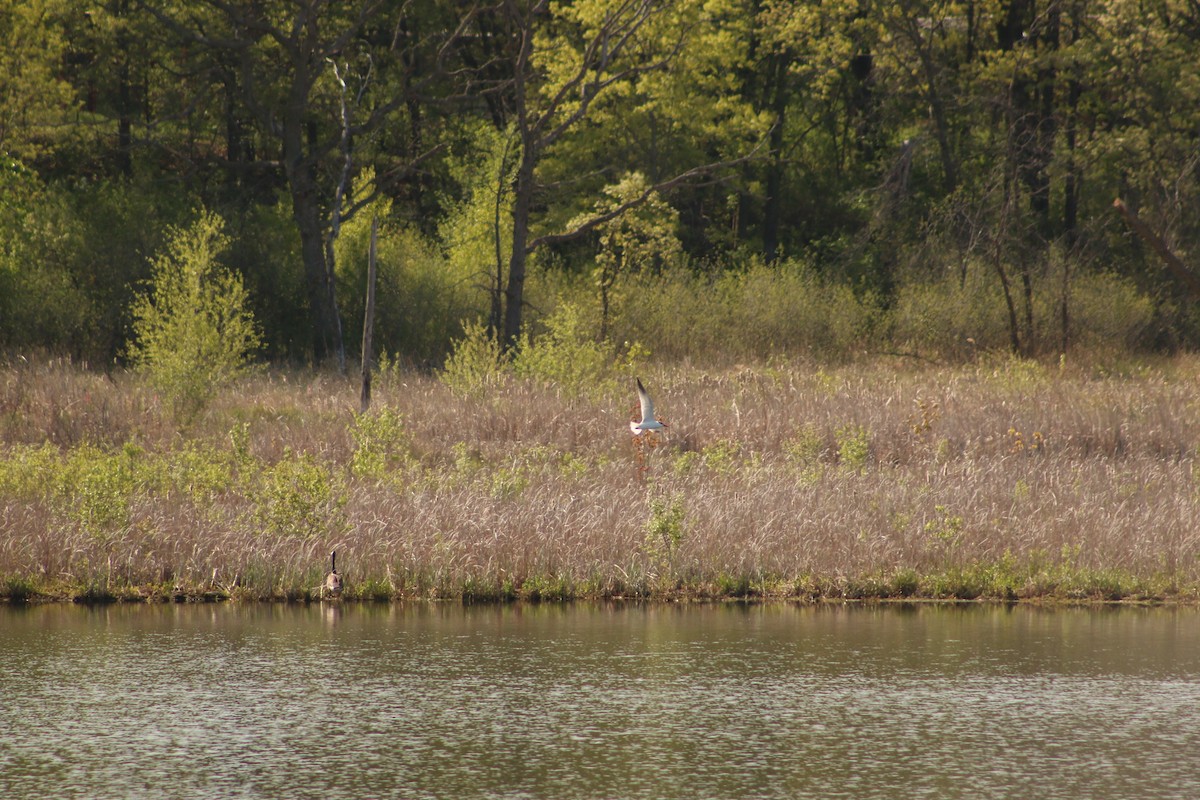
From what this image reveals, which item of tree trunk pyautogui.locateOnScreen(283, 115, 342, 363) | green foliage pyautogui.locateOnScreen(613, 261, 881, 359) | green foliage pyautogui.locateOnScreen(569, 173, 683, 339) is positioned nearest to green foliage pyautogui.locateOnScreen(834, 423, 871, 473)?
green foliage pyautogui.locateOnScreen(569, 173, 683, 339)

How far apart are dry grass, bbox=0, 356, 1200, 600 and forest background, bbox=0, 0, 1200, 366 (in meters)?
10.3

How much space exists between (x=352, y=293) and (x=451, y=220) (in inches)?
126

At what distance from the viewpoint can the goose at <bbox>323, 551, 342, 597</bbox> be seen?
11148 millimetres

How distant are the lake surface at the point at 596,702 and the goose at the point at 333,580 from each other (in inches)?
10.0

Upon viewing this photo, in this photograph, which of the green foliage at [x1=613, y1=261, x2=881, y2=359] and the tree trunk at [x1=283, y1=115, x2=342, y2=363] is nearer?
the tree trunk at [x1=283, y1=115, x2=342, y2=363]

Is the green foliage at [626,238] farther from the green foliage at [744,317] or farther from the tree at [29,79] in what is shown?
the tree at [29,79]

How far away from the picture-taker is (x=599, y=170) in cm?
3375

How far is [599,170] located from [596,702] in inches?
1053

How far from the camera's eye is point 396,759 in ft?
22.6

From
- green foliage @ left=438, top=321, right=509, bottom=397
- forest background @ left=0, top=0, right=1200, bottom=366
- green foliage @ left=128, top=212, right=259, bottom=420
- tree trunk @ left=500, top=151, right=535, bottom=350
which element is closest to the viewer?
green foliage @ left=128, top=212, right=259, bottom=420

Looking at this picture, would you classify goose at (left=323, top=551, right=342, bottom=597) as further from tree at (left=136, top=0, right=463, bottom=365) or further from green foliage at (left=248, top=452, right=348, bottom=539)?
tree at (left=136, top=0, right=463, bottom=365)

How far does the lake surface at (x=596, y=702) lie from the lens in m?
6.61

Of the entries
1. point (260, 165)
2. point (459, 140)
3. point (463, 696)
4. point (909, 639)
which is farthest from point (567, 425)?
point (459, 140)

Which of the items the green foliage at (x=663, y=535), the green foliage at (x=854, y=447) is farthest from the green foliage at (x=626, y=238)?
the green foliage at (x=663, y=535)
